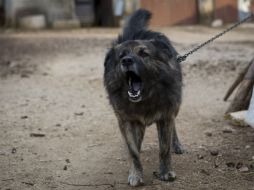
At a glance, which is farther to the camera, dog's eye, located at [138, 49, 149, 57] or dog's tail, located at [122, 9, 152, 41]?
dog's tail, located at [122, 9, 152, 41]

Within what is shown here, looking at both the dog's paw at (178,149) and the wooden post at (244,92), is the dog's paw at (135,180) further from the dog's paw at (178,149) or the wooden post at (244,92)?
the wooden post at (244,92)

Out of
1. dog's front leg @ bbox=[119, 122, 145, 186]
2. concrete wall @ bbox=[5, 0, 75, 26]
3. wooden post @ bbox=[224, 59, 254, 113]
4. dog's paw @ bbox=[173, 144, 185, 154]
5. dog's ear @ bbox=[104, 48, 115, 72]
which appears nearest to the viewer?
dog's front leg @ bbox=[119, 122, 145, 186]

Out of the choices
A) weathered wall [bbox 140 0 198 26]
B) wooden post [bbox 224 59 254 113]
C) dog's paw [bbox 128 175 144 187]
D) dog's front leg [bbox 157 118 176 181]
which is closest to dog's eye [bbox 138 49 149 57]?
dog's front leg [bbox 157 118 176 181]

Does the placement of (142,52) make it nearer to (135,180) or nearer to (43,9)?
(135,180)

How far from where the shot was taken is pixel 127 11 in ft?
51.1

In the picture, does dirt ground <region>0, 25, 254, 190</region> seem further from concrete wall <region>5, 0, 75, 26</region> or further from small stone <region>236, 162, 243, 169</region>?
concrete wall <region>5, 0, 75, 26</region>

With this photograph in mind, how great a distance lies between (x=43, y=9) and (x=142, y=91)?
40.8 ft

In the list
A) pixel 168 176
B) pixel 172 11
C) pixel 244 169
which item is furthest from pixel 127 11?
pixel 168 176

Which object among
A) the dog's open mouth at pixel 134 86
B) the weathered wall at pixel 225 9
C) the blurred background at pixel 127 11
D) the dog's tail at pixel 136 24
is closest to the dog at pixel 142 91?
the dog's open mouth at pixel 134 86

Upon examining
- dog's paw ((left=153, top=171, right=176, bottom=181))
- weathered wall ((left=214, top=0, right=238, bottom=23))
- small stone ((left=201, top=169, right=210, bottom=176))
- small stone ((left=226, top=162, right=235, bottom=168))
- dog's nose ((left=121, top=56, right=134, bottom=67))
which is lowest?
weathered wall ((left=214, top=0, right=238, bottom=23))

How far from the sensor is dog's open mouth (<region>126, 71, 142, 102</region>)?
436cm

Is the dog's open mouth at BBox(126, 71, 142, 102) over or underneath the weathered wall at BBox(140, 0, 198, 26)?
over

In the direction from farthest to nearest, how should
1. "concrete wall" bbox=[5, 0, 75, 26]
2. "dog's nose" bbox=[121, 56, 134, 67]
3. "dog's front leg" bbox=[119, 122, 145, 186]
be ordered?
1. "concrete wall" bbox=[5, 0, 75, 26]
2. "dog's front leg" bbox=[119, 122, 145, 186]
3. "dog's nose" bbox=[121, 56, 134, 67]

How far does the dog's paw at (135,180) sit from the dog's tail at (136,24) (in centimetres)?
137
